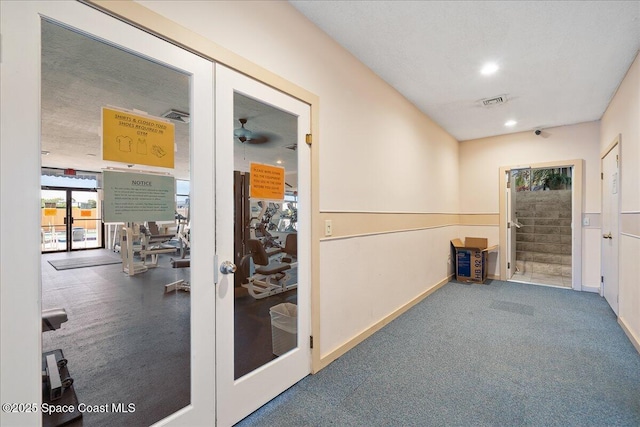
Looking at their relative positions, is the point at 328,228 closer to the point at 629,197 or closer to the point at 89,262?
the point at 89,262

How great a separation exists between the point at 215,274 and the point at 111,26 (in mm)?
1288

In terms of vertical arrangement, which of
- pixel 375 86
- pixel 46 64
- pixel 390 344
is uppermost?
pixel 375 86

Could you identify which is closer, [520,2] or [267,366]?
[267,366]

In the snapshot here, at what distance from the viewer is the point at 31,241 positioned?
108 cm

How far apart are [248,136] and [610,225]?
4.75 meters

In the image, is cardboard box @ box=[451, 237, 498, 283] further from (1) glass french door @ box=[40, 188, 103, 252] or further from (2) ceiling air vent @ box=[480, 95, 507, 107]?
(1) glass french door @ box=[40, 188, 103, 252]

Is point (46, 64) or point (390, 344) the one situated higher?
point (46, 64)

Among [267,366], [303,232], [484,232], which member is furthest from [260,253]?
[484,232]

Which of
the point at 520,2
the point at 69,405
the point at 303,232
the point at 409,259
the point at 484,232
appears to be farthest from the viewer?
the point at 484,232

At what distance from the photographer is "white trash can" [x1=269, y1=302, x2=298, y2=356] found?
2145 mm

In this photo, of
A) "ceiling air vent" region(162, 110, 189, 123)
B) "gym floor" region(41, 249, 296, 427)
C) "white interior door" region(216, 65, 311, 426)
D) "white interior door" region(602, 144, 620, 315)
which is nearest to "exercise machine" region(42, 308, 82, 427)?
"gym floor" region(41, 249, 296, 427)

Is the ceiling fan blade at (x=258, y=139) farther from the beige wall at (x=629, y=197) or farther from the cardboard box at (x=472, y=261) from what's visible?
the cardboard box at (x=472, y=261)

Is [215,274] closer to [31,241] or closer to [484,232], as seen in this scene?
[31,241]

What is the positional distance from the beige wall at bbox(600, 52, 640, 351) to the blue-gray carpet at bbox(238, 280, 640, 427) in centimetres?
29
